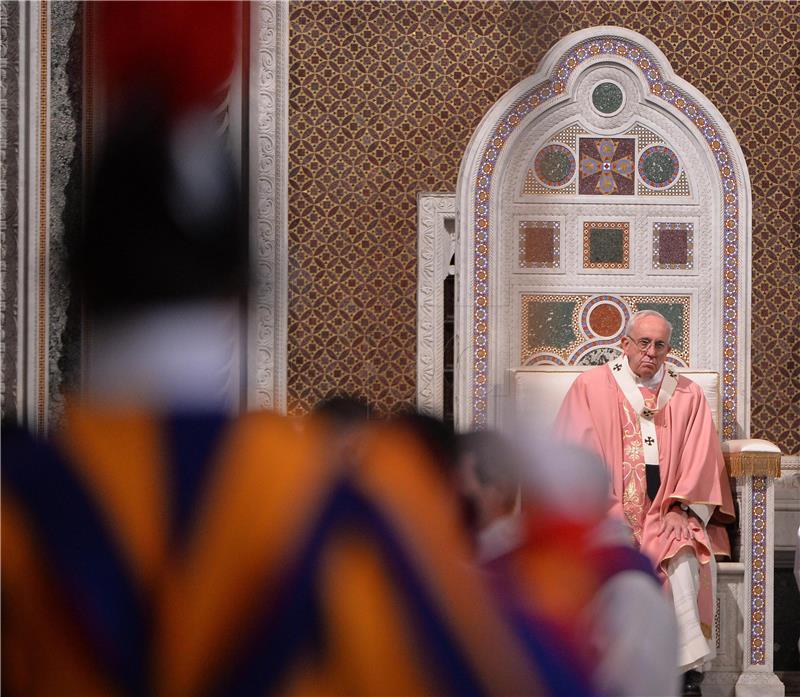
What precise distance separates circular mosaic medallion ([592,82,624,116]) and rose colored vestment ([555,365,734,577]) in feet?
3.67

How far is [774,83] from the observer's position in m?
5.17

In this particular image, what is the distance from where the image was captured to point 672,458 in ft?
14.8

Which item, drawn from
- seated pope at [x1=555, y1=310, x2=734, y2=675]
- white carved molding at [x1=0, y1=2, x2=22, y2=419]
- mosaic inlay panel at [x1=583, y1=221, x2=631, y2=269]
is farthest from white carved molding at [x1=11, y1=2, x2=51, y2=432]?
mosaic inlay panel at [x1=583, y1=221, x2=631, y2=269]

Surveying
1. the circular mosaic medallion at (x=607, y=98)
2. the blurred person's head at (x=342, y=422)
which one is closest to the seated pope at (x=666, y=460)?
the circular mosaic medallion at (x=607, y=98)

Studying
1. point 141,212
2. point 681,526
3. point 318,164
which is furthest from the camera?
point 318,164

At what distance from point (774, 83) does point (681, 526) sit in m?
1.90

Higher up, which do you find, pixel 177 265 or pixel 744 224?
pixel 744 224

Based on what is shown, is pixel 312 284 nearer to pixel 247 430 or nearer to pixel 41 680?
pixel 247 430

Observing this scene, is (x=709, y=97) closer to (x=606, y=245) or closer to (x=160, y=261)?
(x=606, y=245)

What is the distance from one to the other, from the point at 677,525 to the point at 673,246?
1.29 m

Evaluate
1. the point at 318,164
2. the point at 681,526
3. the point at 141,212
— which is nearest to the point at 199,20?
the point at 141,212

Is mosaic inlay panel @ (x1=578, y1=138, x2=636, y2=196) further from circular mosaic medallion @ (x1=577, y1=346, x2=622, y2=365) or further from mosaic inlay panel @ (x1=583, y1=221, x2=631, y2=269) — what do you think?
circular mosaic medallion @ (x1=577, y1=346, x2=622, y2=365)

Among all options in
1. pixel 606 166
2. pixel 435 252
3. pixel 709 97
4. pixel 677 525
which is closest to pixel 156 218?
pixel 677 525

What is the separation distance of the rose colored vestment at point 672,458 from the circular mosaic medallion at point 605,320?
497mm
